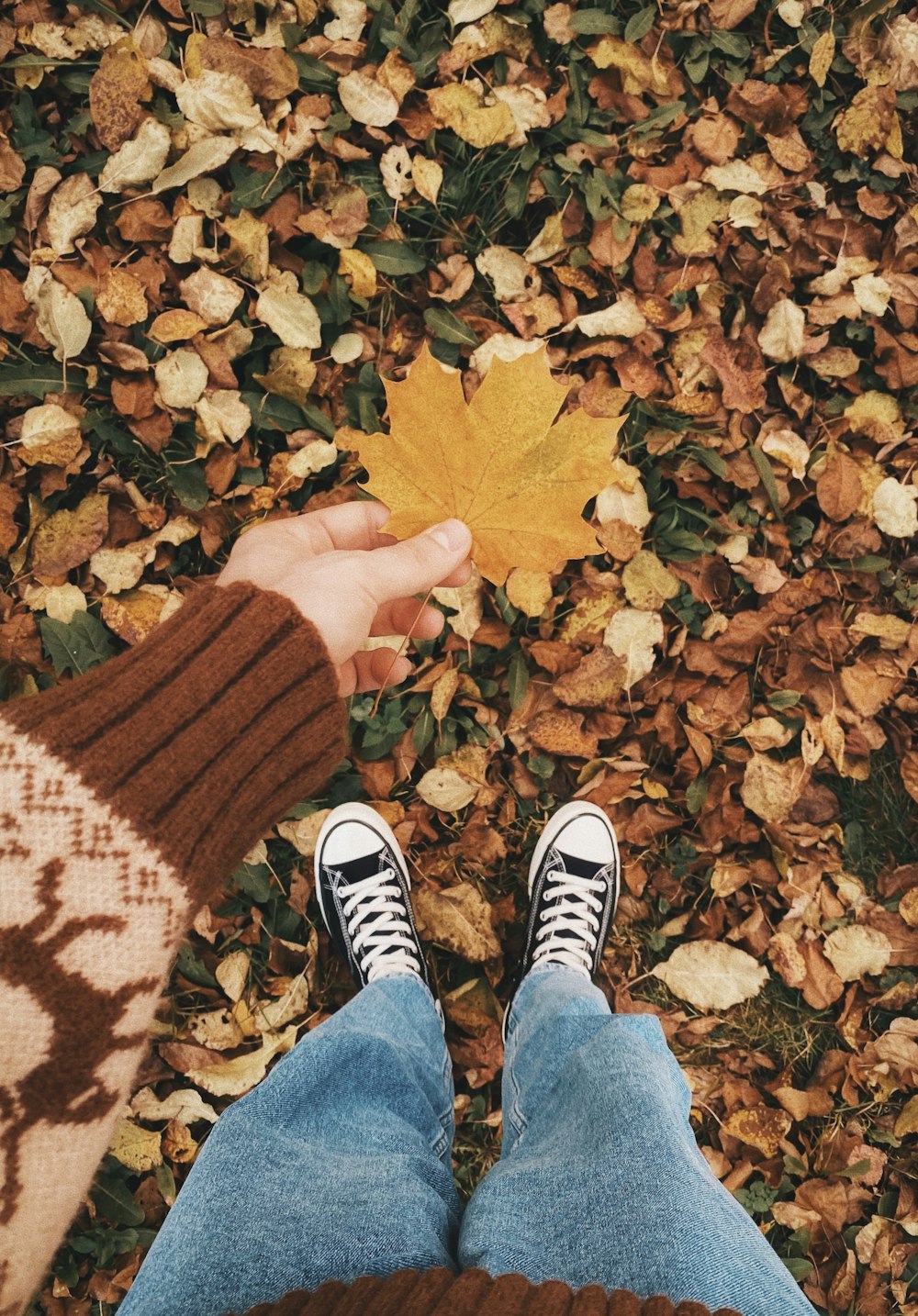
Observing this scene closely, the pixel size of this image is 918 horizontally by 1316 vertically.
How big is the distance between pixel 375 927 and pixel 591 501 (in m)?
1.01

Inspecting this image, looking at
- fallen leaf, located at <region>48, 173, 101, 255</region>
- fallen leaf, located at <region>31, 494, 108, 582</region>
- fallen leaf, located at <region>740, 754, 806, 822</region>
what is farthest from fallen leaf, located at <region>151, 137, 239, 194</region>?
fallen leaf, located at <region>740, 754, 806, 822</region>

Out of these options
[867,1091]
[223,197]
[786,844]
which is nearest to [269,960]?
[786,844]

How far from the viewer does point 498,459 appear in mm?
1033

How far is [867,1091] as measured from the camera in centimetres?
178

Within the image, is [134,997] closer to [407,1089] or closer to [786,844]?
[407,1089]

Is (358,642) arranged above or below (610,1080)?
above

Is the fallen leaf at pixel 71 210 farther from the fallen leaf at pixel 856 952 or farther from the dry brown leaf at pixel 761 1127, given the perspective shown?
the dry brown leaf at pixel 761 1127

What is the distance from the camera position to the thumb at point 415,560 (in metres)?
1.08

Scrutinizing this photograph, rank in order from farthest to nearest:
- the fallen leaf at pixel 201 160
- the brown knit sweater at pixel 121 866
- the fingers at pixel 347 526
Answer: the fallen leaf at pixel 201 160, the fingers at pixel 347 526, the brown knit sweater at pixel 121 866

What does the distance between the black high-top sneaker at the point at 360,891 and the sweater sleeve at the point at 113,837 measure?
0.75 metres

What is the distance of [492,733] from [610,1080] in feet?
2.48

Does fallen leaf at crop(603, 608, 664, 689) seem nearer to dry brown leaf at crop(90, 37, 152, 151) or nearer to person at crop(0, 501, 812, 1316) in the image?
person at crop(0, 501, 812, 1316)

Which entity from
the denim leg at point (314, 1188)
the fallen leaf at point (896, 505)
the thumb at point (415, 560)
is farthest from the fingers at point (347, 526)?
the fallen leaf at point (896, 505)

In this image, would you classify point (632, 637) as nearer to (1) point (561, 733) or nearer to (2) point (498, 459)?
(1) point (561, 733)
